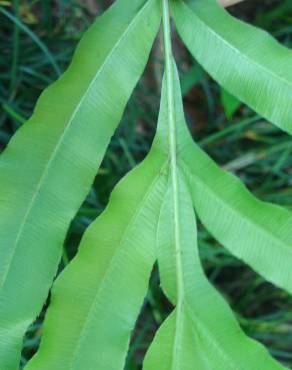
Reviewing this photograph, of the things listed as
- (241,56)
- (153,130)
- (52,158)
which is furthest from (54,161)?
(153,130)

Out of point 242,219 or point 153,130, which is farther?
point 153,130

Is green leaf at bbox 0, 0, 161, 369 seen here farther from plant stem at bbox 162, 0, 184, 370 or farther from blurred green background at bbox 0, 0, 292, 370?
blurred green background at bbox 0, 0, 292, 370

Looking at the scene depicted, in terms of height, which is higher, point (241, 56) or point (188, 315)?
point (241, 56)

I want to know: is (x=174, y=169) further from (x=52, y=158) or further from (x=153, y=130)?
(x=153, y=130)

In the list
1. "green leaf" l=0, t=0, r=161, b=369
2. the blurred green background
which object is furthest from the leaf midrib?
the blurred green background

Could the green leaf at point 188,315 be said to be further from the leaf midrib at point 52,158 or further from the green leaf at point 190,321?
the leaf midrib at point 52,158

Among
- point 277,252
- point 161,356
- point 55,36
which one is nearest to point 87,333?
point 161,356

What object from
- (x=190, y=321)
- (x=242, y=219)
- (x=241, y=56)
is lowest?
(x=190, y=321)

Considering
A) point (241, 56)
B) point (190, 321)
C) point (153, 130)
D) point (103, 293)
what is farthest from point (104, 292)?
point (153, 130)
